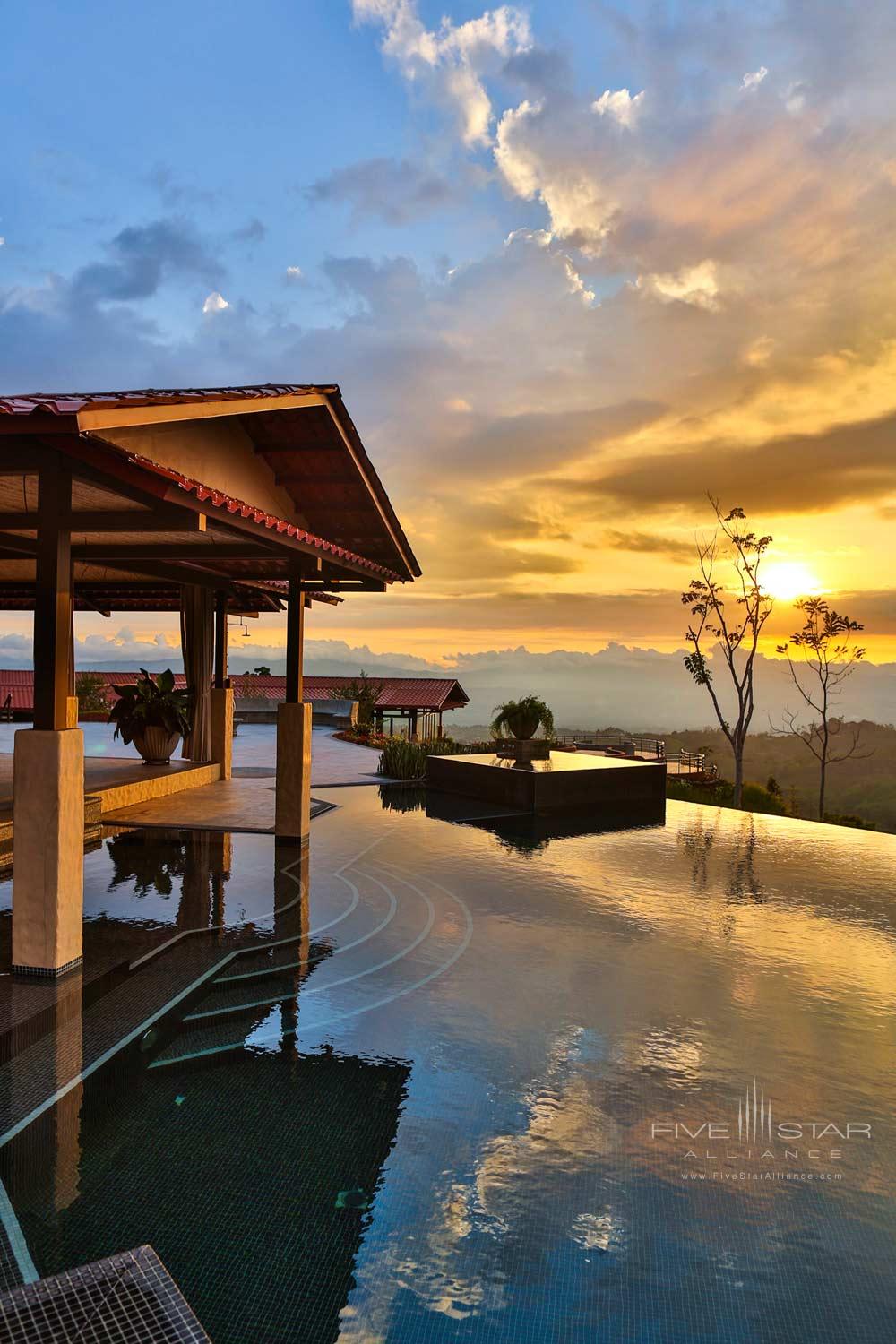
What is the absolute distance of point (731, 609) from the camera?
1155 inches

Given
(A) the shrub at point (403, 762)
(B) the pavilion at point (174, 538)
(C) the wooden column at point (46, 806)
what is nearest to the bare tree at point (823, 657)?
(A) the shrub at point (403, 762)

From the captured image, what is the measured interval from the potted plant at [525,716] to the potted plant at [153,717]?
22.0ft

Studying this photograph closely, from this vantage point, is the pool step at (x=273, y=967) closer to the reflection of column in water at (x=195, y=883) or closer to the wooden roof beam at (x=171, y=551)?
the reflection of column in water at (x=195, y=883)

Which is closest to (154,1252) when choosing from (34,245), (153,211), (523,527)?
(153,211)

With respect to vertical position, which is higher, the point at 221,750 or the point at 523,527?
the point at 523,527

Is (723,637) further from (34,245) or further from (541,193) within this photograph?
(34,245)

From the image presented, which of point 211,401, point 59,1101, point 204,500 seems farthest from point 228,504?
point 59,1101

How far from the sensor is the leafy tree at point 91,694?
2844 cm

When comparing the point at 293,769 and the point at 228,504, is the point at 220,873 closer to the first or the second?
the point at 293,769

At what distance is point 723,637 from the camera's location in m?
29.5

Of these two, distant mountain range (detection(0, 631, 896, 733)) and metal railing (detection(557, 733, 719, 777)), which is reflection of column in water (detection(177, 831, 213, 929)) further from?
metal railing (detection(557, 733, 719, 777))

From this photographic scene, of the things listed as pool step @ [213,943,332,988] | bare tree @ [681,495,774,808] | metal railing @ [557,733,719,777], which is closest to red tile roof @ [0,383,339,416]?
pool step @ [213,943,332,988]

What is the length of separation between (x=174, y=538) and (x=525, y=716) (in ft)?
29.5

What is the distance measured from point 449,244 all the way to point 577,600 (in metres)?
29.1
